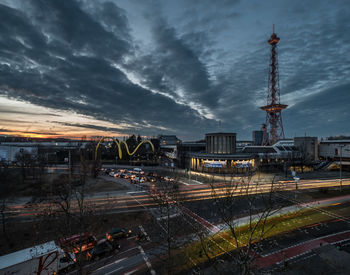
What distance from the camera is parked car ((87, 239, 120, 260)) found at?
15399 mm

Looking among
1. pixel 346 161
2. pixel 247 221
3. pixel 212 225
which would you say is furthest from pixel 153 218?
pixel 346 161

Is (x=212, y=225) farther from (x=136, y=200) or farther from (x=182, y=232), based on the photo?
(x=136, y=200)

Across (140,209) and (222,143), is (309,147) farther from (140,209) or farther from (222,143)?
(140,209)

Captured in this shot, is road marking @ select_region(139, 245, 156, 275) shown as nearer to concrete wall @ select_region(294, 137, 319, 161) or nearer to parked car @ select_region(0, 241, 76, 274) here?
parked car @ select_region(0, 241, 76, 274)

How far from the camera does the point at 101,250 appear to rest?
15.8 m

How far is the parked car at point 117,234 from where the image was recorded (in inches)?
715

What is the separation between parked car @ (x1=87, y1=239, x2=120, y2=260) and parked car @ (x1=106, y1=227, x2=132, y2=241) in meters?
1.39

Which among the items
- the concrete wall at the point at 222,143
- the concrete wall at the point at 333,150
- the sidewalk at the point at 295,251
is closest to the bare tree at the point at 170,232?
the sidewalk at the point at 295,251

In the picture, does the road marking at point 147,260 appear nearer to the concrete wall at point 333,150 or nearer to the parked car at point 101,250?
the parked car at point 101,250

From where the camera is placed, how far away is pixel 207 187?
1489 inches

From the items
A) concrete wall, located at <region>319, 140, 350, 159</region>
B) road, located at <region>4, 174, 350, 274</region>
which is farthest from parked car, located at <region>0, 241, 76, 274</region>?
concrete wall, located at <region>319, 140, 350, 159</region>

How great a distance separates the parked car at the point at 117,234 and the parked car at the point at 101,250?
1.39 m

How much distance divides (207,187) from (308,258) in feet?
76.8

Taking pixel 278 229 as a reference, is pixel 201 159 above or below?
above
